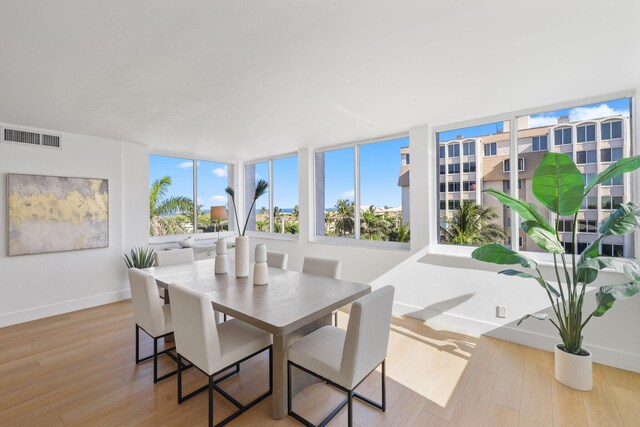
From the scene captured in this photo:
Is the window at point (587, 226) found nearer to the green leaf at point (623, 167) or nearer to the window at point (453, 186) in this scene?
the green leaf at point (623, 167)

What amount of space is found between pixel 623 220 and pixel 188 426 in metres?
3.39

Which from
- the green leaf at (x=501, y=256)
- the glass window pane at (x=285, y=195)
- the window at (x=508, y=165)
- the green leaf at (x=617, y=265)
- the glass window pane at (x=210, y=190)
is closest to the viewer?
the green leaf at (x=617, y=265)

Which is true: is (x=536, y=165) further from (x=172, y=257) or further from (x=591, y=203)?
(x=172, y=257)

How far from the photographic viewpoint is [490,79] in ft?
7.82

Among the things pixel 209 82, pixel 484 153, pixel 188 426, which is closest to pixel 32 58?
pixel 209 82

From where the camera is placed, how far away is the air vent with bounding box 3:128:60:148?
3514 millimetres

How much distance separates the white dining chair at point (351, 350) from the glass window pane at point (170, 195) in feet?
14.2

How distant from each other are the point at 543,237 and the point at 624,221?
488mm

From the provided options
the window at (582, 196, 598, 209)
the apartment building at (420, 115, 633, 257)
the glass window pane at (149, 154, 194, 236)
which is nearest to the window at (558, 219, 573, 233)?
the apartment building at (420, 115, 633, 257)

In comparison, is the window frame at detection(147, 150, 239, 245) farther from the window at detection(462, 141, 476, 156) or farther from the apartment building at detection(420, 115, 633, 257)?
the window at detection(462, 141, 476, 156)

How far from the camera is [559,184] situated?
2.23 meters

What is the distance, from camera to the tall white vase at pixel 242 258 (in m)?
2.73

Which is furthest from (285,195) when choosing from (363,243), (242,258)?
(242,258)

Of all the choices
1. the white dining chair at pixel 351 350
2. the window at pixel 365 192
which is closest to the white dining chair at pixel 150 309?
the white dining chair at pixel 351 350
